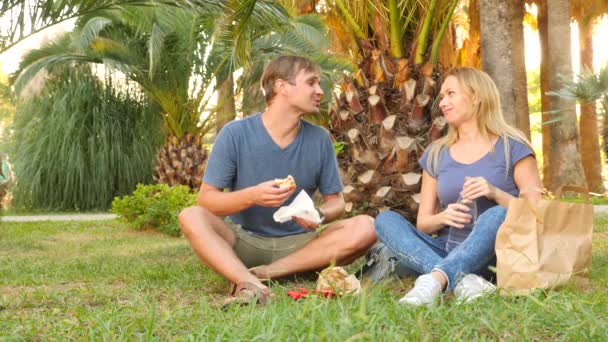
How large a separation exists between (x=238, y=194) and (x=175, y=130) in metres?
10.1

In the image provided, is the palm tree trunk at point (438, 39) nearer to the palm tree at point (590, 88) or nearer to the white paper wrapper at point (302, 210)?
the palm tree at point (590, 88)

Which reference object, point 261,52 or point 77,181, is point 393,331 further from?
point 77,181

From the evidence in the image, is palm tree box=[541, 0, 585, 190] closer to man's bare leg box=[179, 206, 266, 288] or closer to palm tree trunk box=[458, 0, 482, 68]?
palm tree trunk box=[458, 0, 482, 68]

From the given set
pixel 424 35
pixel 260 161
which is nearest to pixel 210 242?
pixel 260 161

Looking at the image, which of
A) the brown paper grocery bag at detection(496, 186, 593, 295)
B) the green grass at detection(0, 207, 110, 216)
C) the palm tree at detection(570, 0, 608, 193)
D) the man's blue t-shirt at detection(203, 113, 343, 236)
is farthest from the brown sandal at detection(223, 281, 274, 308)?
the palm tree at detection(570, 0, 608, 193)

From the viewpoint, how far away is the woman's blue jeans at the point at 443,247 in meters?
3.59

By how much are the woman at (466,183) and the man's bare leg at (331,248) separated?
0.18m

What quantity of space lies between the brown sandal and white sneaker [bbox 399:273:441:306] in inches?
23.3

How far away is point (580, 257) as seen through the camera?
3580 millimetres

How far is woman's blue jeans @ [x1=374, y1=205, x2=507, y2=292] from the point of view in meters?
3.59

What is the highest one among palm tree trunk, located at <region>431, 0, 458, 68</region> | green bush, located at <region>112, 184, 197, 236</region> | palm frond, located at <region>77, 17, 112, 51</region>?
palm frond, located at <region>77, 17, 112, 51</region>

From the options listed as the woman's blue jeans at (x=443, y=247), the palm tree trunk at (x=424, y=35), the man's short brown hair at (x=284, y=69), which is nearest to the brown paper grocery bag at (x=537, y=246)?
the woman's blue jeans at (x=443, y=247)

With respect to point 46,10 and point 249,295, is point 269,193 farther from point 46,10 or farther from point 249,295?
point 46,10

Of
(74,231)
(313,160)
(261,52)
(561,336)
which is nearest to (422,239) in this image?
(313,160)
